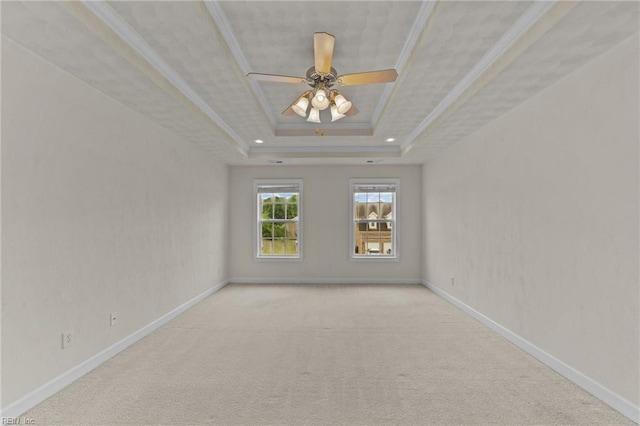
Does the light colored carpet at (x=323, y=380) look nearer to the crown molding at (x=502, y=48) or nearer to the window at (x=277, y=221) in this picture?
the crown molding at (x=502, y=48)

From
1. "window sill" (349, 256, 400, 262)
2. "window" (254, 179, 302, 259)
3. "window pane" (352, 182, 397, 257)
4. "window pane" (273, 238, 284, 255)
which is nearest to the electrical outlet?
"window" (254, 179, 302, 259)

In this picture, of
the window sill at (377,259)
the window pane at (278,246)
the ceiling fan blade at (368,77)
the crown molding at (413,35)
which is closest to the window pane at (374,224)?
the window sill at (377,259)

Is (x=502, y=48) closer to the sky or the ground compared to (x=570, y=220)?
closer to the sky

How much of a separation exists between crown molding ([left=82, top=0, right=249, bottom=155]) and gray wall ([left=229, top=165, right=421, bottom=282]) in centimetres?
287

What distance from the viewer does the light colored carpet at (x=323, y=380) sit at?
84.4 inches

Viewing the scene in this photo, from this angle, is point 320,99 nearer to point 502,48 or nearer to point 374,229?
point 502,48

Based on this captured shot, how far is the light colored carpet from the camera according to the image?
2144mm

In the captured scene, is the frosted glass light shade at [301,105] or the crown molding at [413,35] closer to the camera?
the crown molding at [413,35]

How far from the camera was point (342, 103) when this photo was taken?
110 inches

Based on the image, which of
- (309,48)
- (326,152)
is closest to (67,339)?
(309,48)

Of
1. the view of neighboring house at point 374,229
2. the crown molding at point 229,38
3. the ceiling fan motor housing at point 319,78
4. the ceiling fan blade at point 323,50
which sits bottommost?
the view of neighboring house at point 374,229

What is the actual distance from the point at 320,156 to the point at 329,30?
3284 mm

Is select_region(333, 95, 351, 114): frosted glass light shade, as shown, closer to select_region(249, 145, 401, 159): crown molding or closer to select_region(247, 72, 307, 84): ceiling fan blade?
select_region(247, 72, 307, 84): ceiling fan blade

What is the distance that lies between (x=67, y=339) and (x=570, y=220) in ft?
13.1
